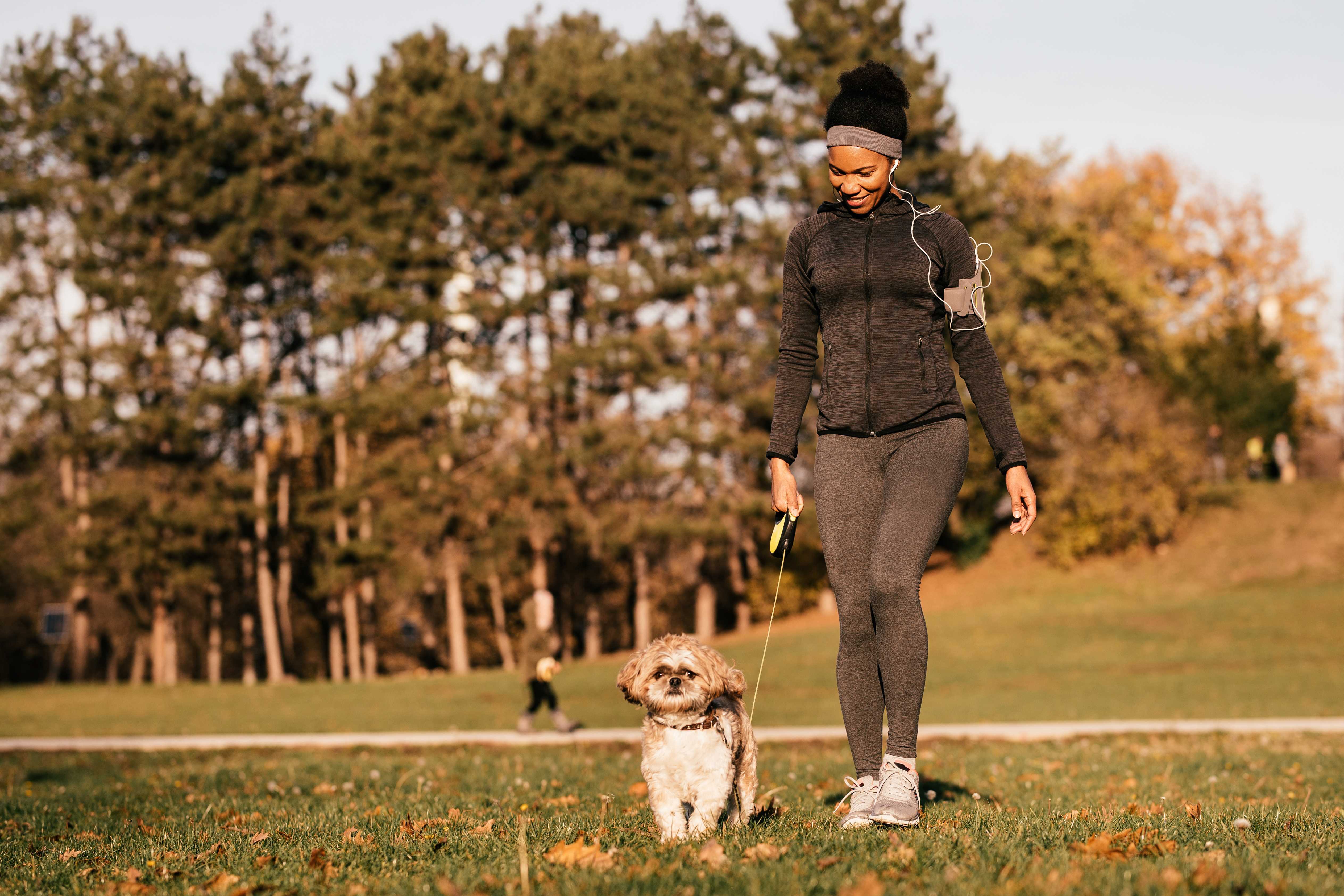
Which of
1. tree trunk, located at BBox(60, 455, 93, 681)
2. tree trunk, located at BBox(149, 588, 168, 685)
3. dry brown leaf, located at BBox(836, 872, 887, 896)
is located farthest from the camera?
tree trunk, located at BBox(149, 588, 168, 685)

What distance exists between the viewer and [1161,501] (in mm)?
37312

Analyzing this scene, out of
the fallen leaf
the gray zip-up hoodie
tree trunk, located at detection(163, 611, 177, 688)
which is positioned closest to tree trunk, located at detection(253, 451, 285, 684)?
tree trunk, located at detection(163, 611, 177, 688)

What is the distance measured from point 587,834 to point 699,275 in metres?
31.5

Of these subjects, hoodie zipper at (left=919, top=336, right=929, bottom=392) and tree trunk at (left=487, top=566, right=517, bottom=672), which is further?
tree trunk at (left=487, top=566, right=517, bottom=672)

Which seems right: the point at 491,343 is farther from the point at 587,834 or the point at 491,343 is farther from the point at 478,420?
the point at 587,834

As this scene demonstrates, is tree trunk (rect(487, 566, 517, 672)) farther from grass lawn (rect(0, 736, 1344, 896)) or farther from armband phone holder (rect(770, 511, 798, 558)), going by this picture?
armband phone holder (rect(770, 511, 798, 558))

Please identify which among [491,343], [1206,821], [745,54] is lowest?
[1206,821]

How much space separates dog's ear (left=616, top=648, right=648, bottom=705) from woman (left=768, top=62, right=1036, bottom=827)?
2.55 ft

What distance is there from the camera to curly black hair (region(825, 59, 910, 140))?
13.9 ft

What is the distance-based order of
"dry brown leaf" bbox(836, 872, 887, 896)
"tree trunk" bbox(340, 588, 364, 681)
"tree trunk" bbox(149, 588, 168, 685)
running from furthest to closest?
"tree trunk" bbox(340, 588, 364, 681) < "tree trunk" bbox(149, 588, 168, 685) < "dry brown leaf" bbox(836, 872, 887, 896)

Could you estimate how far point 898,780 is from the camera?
4.08m

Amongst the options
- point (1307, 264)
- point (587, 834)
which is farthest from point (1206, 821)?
point (1307, 264)

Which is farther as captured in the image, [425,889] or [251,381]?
[251,381]

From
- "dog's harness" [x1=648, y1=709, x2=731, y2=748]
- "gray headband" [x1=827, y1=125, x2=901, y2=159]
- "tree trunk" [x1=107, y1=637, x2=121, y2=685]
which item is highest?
"gray headband" [x1=827, y1=125, x2=901, y2=159]
